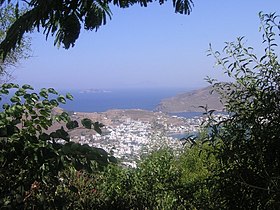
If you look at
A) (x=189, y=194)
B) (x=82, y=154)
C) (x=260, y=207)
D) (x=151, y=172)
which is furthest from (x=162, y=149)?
(x=260, y=207)

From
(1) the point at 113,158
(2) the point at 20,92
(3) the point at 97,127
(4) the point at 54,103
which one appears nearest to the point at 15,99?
(2) the point at 20,92

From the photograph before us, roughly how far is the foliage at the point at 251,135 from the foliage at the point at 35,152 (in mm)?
634

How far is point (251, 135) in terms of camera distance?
1786mm

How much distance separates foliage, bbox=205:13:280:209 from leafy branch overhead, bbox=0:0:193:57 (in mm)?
435

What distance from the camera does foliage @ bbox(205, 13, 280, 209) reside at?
1731mm

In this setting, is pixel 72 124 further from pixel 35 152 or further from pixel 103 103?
pixel 103 103

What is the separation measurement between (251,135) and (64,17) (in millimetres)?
1021

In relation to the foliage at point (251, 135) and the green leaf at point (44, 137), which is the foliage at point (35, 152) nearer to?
the green leaf at point (44, 137)

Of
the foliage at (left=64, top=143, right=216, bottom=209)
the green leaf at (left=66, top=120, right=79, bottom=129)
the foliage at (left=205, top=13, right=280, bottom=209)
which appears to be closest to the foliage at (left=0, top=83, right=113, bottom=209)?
the green leaf at (left=66, top=120, right=79, bottom=129)

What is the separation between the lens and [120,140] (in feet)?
12.0

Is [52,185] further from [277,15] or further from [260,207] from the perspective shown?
[277,15]

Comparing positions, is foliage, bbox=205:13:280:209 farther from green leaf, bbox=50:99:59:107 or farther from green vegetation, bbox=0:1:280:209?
green leaf, bbox=50:99:59:107

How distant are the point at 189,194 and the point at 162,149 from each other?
135cm

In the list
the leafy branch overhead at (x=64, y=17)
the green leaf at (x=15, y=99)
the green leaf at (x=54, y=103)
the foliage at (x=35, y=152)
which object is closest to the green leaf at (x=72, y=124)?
the foliage at (x=35, y=152)
